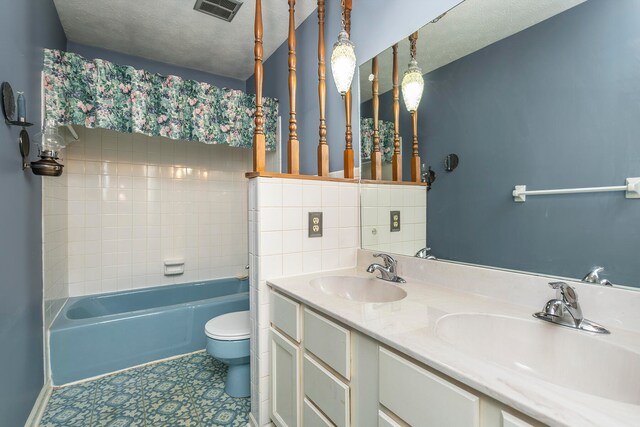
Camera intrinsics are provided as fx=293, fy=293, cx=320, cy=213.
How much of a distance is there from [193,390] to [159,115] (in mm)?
1930

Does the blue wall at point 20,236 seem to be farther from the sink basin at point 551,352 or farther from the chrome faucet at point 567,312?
the chrome faucet at point 567,312

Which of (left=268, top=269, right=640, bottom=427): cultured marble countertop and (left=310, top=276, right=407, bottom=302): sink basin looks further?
(left=310, top=276, right=407, bottom=302): sink basin

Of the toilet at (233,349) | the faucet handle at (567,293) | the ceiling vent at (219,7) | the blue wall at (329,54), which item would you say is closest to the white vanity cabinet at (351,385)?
the toilet at (233,349)

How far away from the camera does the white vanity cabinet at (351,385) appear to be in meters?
0.62

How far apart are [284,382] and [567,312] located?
3.67ft

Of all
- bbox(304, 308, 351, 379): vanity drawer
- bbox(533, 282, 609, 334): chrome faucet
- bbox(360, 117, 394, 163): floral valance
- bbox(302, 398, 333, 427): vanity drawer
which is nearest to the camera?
bbox(533, 282, 609, 334): chrome faucet

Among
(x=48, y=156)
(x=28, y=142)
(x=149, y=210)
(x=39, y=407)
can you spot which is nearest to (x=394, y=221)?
(x=48, y=156)

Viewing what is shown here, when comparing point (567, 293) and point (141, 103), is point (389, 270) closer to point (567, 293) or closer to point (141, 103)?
point (567, 293)

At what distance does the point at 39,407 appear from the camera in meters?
1.63

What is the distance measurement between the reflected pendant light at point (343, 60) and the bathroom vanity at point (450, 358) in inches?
42.6

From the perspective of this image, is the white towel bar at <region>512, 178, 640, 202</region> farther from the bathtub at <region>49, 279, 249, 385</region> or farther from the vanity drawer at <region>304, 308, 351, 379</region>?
the bathtub at <region>49, 279, 249, 385</region>

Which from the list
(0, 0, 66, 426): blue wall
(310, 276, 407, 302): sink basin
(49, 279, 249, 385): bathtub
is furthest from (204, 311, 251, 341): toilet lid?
(0, 0, 66, 426): blue wall

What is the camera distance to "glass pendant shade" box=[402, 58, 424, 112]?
1.45 m

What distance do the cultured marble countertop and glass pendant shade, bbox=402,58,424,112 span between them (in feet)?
2.93
